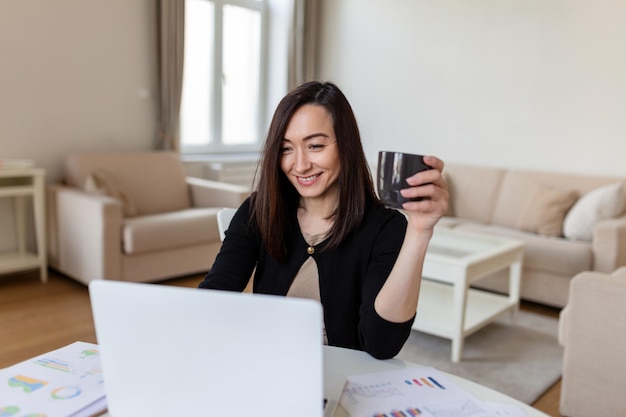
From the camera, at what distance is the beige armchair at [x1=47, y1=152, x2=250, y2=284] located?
3.50 metres

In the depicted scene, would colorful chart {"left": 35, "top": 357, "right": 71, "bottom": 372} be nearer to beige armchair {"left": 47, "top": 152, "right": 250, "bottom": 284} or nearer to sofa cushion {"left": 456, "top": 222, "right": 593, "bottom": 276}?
beige armchair {"left": 47, "top": 152, "right": 250, "bottom": 284}

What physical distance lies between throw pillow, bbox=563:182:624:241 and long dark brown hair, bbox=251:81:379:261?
111 inches

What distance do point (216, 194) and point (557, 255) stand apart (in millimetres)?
2247

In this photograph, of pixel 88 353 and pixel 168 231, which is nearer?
pixel 88 353

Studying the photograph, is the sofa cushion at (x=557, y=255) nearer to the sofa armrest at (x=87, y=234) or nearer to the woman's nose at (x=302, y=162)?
the sofa armrest at (x=87, y=234)

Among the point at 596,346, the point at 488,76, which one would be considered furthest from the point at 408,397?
the point at 488,76

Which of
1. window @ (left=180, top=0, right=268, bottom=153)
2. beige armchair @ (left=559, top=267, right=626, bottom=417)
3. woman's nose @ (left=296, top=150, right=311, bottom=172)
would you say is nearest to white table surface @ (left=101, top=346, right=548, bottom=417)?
woman's nose @ (left=296, top=150, right=311, bottom=172)

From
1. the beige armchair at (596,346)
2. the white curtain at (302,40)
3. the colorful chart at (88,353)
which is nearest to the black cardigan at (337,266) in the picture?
the colorful chart at (88,353)

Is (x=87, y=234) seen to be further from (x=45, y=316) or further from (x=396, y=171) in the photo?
(x=396, y=171)

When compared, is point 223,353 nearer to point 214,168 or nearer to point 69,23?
point 69,23

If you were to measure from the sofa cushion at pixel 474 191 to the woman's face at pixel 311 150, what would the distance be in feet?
11.3

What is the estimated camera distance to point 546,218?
3852 mm

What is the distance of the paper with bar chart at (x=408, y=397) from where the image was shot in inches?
34.3

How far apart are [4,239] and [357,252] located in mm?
3406
